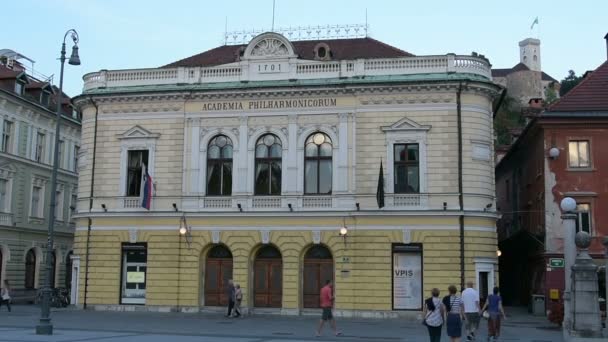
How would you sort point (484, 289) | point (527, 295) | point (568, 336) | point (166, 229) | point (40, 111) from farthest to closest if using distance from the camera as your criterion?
point (40, 111), point (527, 295), point (166, 229), point (484, 289), point (568, 336)

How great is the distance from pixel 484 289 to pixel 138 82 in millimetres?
19800

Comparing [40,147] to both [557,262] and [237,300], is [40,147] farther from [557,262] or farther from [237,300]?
[557,262]

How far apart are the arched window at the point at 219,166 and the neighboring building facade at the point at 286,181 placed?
58 millimetres

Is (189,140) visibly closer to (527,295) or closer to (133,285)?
(133,285)

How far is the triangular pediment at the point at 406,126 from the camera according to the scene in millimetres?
34438

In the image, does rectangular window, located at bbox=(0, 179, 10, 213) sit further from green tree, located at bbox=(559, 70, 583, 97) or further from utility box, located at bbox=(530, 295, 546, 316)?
green tree, located at bbox=(559, 70, 583, 97)

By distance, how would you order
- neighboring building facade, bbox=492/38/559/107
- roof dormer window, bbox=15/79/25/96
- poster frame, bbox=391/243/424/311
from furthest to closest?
neighboring building facade, bbox=492/38/559/107, roof dormer window, bbox=15/79/25/96, poster frame, bbox=391/243/424/311

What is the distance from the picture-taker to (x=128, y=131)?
37594mm

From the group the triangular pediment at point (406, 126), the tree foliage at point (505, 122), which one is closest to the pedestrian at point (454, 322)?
the triangular pediment at point (406, 126)

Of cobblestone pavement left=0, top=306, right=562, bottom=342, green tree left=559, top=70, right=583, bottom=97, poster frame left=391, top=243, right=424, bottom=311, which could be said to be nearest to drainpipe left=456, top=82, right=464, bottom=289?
poster frame left=391, top=243, right=424, bottom=311

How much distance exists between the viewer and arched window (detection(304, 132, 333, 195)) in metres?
35.4

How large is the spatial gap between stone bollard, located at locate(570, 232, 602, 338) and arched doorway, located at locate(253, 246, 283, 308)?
16.1 metres

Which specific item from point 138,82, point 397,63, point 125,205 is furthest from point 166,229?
point 397,63

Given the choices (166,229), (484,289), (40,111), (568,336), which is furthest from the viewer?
(40,111)
